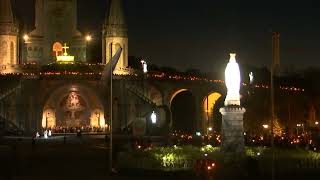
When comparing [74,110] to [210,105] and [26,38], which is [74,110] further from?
[210,105]

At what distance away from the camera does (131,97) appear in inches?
3706

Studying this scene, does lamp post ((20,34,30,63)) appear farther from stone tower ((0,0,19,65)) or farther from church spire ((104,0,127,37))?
church spire ((104,0,127,37))

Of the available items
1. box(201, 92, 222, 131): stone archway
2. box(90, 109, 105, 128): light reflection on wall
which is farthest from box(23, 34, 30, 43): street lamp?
box(201, 92, 222, 131): stone archway

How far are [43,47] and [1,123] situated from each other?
22.9 m

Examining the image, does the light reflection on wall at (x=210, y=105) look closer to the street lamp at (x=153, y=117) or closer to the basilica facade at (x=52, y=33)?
the basilica facade at (x=52, y=33)

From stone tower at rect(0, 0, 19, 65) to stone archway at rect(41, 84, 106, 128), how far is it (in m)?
9.16

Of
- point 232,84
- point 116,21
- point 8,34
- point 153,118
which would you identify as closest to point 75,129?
point 153,118

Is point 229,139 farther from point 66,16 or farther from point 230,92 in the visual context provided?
point 66,16

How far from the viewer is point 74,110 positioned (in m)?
101

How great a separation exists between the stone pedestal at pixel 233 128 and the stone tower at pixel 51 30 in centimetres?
7010

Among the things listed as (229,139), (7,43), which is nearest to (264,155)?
(229,139)

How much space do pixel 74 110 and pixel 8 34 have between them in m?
14.0

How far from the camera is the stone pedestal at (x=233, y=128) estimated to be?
39.8 m

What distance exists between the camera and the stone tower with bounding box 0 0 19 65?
10525 cm
